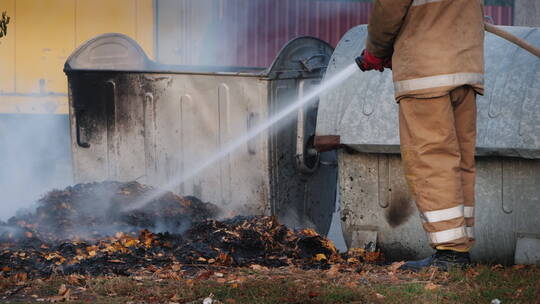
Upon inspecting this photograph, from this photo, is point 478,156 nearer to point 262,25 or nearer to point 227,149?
point 227,149

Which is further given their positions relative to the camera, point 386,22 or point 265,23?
point 265,23

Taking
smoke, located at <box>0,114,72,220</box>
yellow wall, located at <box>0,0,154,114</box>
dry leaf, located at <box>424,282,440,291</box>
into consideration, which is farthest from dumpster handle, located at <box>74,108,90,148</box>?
yellow wall, located at <box>0,0,154,114</box>

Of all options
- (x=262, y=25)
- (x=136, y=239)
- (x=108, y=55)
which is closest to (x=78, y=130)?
(x=108, y=55)

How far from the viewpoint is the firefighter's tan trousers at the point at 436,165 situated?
3877 mm

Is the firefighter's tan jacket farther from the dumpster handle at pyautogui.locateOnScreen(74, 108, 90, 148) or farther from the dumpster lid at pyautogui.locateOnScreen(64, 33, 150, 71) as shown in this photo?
the dumpster lid at pyautogui.locateOnScreen(64, 33, 150, 71)

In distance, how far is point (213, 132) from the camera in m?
6.14

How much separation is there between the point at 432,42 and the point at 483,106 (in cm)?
83

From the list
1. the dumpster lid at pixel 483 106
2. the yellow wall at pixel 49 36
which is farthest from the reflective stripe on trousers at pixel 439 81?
the yellow wall at pixel 49 36

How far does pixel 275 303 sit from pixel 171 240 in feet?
5.53

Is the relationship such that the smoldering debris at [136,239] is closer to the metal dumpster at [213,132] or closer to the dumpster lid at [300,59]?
the metal dumpster at [213,132]

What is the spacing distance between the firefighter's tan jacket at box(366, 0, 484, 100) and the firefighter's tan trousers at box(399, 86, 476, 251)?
0.08 metres

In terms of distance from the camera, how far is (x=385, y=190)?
4.93 metres

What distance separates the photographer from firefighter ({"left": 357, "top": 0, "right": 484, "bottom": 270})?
12.7 ft

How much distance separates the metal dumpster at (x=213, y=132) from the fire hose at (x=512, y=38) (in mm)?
1995
